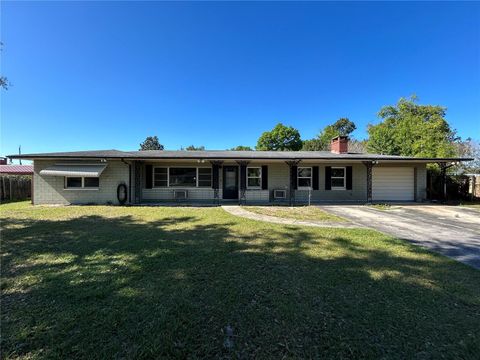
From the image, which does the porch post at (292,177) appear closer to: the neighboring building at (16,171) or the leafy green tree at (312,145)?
the neighboring building at (16,171)

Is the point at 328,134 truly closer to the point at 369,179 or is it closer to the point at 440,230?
the point at 369,179

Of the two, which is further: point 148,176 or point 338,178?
point 338,178

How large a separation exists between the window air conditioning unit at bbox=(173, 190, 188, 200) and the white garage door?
11.0 m

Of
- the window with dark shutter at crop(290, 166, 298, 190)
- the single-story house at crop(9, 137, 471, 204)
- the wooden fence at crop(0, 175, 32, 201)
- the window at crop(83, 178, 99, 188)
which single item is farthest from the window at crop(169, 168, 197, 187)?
the wooden fence at crop(0, 175, 32, 201)

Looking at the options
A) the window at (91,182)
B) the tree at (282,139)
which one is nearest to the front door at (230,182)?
the window at (91,182)

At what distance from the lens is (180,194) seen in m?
13.5

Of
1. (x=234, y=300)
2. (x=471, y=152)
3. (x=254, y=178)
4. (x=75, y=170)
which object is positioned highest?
(x=471, y=152)

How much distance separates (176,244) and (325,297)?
337 centimetres

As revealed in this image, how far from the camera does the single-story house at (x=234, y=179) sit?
40.9 ft

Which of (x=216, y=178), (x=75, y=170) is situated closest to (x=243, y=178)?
(x=216, y=178)

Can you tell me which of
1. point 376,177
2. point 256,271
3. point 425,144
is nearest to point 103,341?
point 256,271

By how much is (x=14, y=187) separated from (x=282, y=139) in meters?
36.7

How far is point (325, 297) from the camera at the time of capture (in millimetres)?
3137

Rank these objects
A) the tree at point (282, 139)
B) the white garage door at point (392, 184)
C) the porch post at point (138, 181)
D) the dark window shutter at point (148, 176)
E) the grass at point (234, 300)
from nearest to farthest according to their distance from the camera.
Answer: the grass at point (234, 300) < the porch post at point (138, 181) < the dark window shutter at point (148, 176) < the white garage door at point (392, 184) < the tree at point (282, 139)
